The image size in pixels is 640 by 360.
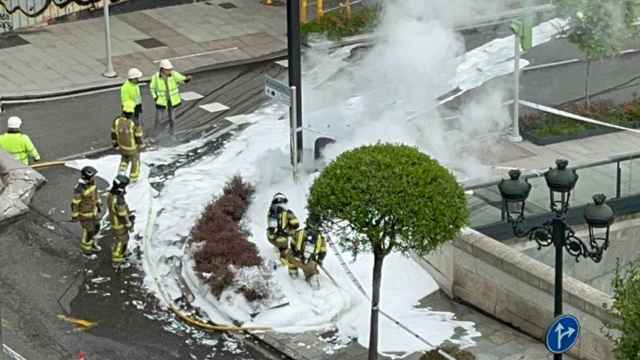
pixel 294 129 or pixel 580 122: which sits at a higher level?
pixel 294 129

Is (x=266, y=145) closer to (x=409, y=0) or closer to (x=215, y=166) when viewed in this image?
(x=215, y=166)

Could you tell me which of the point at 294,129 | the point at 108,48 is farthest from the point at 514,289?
the point at 108,48

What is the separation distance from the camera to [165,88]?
26.6 meters

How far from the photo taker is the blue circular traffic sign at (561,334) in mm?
15664

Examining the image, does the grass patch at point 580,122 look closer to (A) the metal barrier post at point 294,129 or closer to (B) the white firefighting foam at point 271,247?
(B) the white firefighting foam at point 271,247

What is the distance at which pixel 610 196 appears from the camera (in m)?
21.1

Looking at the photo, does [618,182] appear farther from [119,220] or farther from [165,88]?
[165,88]

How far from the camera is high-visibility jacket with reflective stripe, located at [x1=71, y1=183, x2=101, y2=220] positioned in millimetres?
21781

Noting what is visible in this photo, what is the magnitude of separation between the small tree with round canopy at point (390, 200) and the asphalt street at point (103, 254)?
2.87 m

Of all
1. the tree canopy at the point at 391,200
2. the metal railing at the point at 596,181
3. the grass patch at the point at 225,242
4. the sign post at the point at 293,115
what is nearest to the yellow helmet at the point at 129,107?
the sign post at the point at 293,115

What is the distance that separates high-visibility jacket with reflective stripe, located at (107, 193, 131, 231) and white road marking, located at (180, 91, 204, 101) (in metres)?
7.50

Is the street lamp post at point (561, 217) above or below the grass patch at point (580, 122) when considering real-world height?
above

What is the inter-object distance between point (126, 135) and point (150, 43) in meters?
8.44

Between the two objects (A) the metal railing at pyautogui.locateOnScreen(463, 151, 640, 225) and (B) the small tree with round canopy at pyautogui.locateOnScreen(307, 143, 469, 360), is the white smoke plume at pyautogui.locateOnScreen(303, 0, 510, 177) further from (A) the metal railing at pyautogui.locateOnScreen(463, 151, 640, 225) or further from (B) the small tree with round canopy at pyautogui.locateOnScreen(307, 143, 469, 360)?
(B) the small tree with round canopy at pyautogui.locateOnScreen(307, 143, 469, 360)
